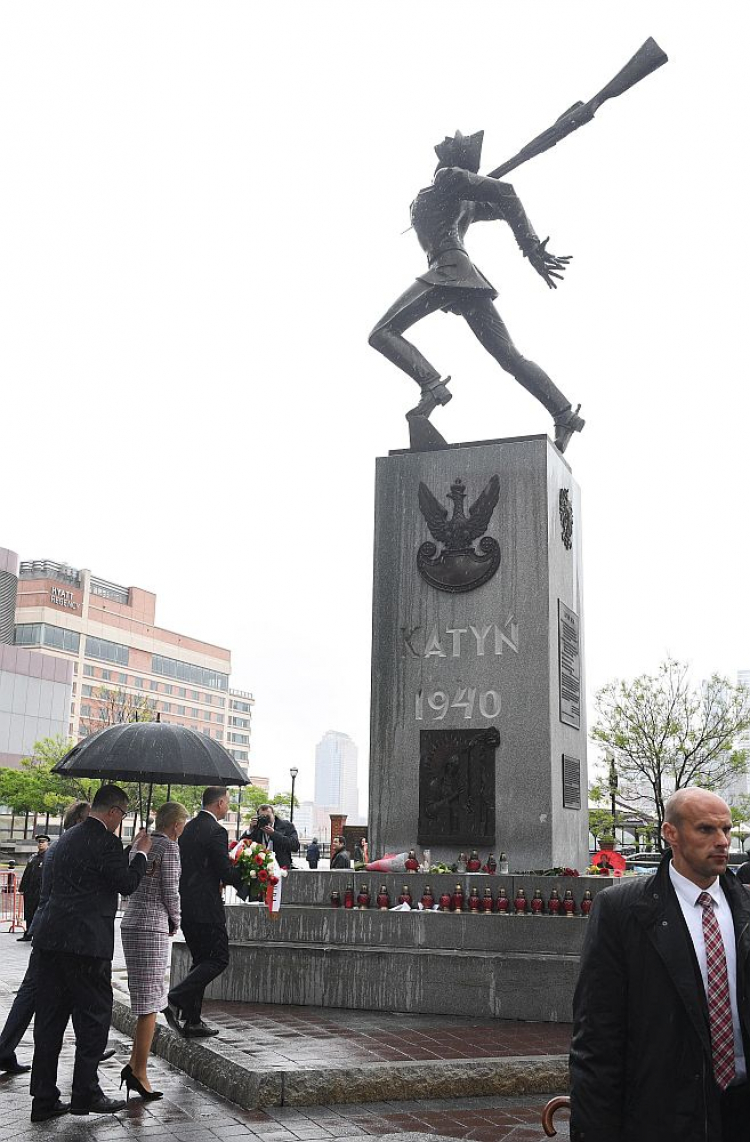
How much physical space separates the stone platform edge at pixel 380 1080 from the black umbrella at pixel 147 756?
1926 mm

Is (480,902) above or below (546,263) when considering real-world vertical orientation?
below

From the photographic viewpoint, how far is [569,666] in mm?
11812

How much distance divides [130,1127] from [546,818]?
5631 millimetres

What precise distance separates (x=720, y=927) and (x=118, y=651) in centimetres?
10821

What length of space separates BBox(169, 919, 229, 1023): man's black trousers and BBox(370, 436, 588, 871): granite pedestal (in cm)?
359

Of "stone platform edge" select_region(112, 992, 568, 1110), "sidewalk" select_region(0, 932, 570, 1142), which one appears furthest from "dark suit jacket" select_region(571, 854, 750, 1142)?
"stone platform edge" select_region(112, 992, 568, 1110)

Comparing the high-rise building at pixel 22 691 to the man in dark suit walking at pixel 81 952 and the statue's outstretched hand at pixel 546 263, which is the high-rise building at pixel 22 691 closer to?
the statue's outstretched hand at pixel 546 263

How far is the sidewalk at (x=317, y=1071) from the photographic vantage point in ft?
19.5

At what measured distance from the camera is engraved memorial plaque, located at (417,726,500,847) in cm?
1088

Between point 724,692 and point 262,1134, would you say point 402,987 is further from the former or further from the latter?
point 724,692

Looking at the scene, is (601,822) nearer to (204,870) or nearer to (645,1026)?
(204,870)

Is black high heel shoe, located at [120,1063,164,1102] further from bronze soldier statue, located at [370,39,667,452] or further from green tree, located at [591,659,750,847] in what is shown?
green tree, located at [591,659,750,847]

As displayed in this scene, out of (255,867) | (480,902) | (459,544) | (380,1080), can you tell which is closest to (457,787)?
(480,902)

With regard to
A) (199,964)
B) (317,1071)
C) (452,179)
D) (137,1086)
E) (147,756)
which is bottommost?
(137,1086)
